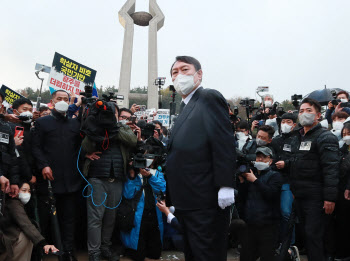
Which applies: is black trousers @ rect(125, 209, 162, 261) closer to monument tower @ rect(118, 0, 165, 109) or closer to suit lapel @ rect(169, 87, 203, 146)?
suit lapel @ rect(169, 87, 203, 146)

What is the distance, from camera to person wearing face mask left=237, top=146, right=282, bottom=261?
3.82 meters

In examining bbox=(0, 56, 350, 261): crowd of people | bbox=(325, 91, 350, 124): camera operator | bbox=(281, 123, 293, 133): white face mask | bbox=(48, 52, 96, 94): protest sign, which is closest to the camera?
bbox=(0, 56, 350, 261): crowd of people

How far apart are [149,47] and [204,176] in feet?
75.3

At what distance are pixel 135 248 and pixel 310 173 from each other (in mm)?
2321

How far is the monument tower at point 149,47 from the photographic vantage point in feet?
76.9

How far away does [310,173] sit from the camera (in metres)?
3.63

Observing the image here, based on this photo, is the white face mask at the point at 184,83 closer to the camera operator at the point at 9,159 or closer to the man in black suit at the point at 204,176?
the man in black suit at the point at 204,176

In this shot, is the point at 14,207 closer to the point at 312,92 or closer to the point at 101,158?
the point at 101,158

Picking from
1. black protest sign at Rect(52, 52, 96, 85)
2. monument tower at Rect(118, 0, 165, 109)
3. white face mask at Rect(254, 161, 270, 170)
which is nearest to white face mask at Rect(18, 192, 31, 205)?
white face mask at Rect(254, 161, 270, 170)

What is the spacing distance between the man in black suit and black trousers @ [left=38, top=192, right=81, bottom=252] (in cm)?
227

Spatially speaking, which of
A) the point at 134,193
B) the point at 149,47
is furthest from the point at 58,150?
the point at 149,47

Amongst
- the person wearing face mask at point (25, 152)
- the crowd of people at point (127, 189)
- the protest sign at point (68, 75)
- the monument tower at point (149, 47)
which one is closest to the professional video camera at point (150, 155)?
the crowd of people at point (127, 189)

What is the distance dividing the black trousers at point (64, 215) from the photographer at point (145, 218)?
2.16 ft

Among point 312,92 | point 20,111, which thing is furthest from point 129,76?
point 20,111
